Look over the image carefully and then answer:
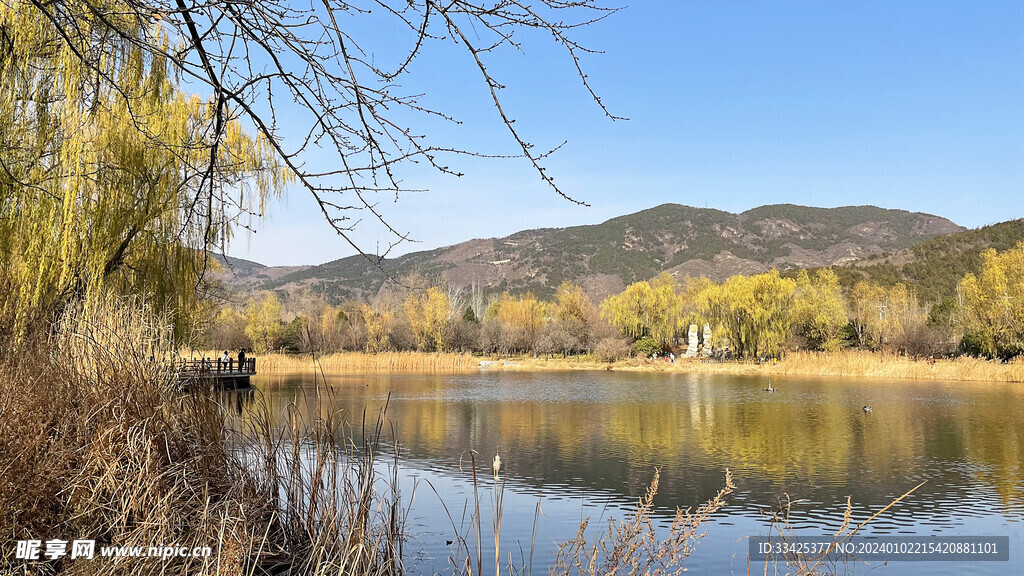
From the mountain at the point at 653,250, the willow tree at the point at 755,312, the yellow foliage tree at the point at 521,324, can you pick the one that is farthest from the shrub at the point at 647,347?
the mountain at the point at 653,250

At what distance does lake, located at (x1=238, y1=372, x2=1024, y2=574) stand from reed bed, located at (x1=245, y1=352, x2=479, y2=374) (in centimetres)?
1527

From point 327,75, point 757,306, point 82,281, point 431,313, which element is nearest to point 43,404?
point 327,75

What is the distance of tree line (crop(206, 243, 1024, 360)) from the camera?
107 feet

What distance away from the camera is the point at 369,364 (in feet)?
128

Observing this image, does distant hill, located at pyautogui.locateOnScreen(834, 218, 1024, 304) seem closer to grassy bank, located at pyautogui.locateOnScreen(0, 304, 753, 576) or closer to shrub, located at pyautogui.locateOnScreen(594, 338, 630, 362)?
shrub, located at pyautogui.locateOnScreen(594, 338, 630, 362)

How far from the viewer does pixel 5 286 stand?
6188 millimetres

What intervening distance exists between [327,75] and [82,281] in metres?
9.26

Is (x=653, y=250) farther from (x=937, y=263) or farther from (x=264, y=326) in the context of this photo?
(x=264, y=326)

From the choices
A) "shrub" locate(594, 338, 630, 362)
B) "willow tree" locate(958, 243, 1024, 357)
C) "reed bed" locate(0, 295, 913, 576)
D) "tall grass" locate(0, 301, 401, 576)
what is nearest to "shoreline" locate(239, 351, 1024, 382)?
"shrub" locate(594, 338, 630, 362)

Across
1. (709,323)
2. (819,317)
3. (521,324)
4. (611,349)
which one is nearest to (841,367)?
(819,317)

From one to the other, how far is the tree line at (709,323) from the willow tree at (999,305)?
0.05 meters

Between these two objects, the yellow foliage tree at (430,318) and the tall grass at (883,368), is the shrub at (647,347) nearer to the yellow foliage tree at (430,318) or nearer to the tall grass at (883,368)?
the tall grass at (883,368)

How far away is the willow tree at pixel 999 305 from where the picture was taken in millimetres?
30656

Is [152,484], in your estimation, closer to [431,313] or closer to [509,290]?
[431,313]
